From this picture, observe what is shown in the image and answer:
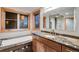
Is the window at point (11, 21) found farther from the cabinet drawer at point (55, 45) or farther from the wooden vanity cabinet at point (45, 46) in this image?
the cabinet drawer at point (55, 45)

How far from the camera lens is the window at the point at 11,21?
47.6 inches

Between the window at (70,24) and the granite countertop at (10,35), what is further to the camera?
the window at (70,24)

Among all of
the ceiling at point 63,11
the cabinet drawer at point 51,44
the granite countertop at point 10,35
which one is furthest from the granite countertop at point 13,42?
the ceiling at point 63,11

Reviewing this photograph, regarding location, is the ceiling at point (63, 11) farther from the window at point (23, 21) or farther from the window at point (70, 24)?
the window at point (23, 21)

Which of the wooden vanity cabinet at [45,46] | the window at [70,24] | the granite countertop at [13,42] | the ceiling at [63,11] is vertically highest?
the ceiling at [63,11]

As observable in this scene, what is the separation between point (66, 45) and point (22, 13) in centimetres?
73

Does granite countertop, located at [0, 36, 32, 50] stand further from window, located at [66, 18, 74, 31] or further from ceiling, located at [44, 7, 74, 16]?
window, located at [66, 18, 74, 31]

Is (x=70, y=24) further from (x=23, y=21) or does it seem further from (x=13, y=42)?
(x=13, y=42)

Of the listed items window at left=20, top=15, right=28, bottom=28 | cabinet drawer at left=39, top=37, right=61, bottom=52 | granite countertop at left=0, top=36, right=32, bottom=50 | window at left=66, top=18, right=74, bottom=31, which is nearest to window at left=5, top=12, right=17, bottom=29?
window at left=20, top=15, right=28, bottom=28

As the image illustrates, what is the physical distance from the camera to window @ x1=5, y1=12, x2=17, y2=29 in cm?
121

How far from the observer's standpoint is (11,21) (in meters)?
1.23

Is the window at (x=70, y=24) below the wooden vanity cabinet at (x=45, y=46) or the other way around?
the other way around
